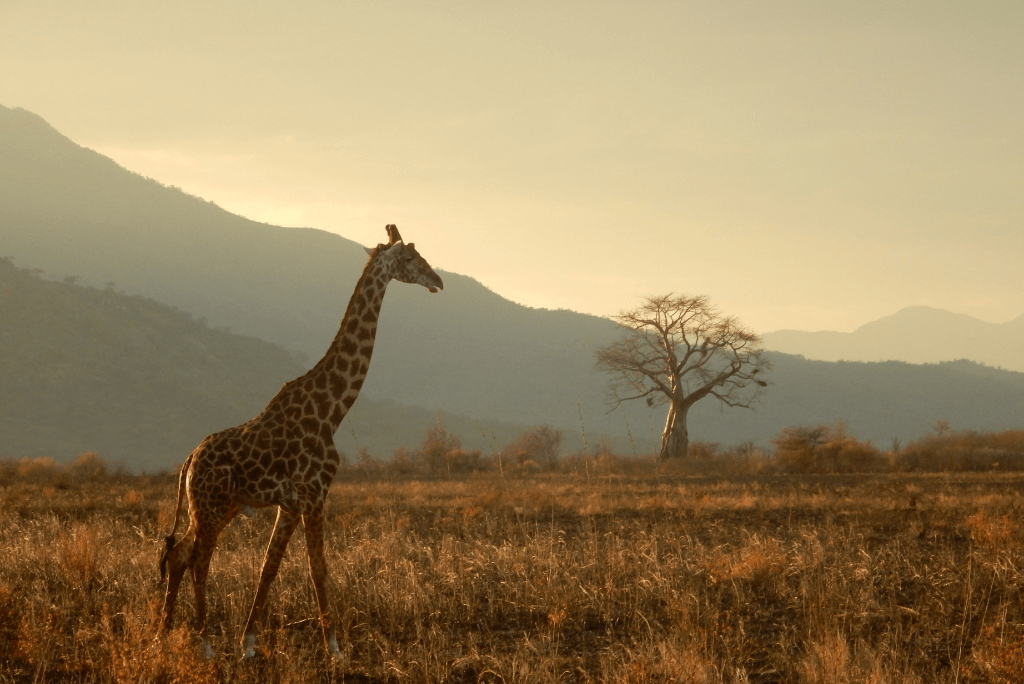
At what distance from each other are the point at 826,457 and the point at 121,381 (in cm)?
5794

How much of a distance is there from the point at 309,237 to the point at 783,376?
9525 cm

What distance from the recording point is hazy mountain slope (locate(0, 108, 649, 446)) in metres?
121

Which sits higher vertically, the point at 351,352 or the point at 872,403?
the point at 872,403

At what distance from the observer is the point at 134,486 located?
87.9 feet

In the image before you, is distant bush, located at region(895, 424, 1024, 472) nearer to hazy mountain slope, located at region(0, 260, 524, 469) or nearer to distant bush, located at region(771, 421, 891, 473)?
distant bush, located at region(771, 421, 891, 473)

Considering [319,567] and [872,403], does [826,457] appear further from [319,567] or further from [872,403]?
[872,403]

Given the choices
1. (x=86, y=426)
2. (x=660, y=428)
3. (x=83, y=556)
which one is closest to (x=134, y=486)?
(x=83, y=556)

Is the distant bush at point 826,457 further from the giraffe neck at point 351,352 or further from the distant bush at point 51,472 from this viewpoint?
the giraffe neck at point 351,352

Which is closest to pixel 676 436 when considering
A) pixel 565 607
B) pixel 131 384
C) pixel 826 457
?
pixel 826 457

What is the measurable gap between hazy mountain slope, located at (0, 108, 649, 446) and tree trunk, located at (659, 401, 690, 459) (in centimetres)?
7115

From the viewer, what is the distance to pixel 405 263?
7.84m

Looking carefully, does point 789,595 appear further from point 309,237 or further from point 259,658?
point 309,237

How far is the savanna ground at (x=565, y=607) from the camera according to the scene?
20.8 feet

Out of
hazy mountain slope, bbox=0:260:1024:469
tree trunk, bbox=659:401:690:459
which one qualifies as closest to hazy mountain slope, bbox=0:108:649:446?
hazy mountain slope, bbox=0:260:1024:469
